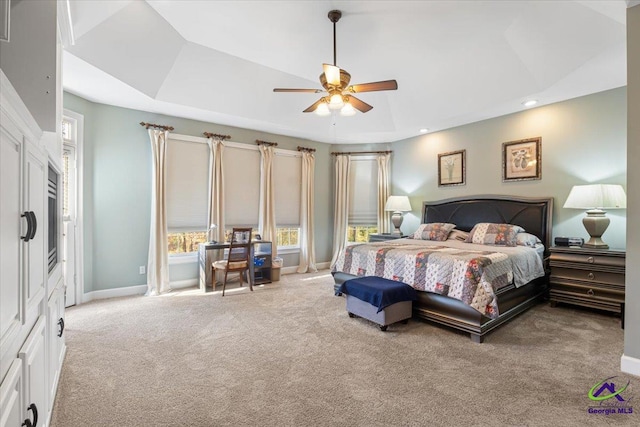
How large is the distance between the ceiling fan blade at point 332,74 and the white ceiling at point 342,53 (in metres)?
0.82

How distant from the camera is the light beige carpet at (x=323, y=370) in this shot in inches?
72.6

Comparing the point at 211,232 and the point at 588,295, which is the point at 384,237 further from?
the point at 211,232

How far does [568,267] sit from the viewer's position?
12.2ft

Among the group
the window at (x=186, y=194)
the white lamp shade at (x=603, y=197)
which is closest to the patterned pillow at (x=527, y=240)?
the white lamp shade at (x=603, y=197)

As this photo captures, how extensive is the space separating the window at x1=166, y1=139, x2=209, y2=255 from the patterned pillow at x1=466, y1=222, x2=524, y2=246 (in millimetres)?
4374

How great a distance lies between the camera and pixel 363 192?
22.0ft

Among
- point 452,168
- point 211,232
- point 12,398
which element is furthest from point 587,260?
point 211,232

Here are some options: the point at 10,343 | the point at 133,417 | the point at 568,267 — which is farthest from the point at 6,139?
the point at 568,267

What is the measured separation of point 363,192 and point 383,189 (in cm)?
45

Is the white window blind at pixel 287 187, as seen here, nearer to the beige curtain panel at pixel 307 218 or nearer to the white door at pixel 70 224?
the beige curtain panel at pixel 307 218

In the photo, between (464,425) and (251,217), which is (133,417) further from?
(251,217)

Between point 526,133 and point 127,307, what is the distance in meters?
6.32

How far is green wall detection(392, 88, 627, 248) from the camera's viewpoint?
12.7 feet

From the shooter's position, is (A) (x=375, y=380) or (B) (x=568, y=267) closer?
(A) (x=375, y=380)
